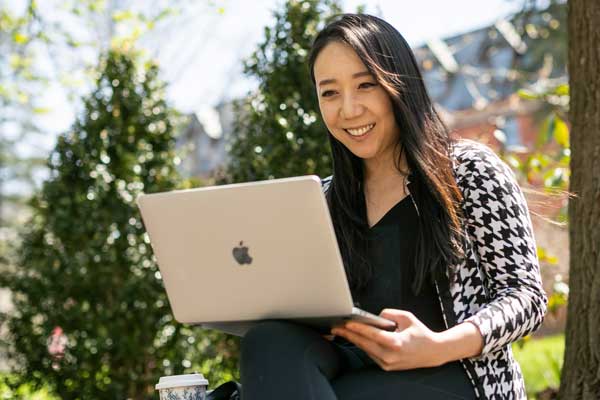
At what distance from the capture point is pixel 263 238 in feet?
5.86

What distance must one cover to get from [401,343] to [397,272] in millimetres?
357

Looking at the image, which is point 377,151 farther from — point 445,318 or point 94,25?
point 94,25

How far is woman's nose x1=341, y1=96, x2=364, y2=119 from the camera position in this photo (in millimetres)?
2219

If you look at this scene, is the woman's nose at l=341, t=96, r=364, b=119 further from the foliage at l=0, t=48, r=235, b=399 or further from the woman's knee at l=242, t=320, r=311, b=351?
the foliage at l=0, t=48, r=235, b=399

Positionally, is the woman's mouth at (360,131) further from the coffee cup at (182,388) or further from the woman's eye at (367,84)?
the coffee cup at (182,388)

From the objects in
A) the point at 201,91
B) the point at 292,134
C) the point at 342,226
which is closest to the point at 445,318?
the point at 342,226

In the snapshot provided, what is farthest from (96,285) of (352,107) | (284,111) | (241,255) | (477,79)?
(477,79)

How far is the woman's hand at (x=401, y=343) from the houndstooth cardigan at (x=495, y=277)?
13 cm

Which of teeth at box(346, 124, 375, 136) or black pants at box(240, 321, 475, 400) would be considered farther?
teeth at box(346, 124, 375, 136)

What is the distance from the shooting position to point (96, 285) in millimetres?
4141

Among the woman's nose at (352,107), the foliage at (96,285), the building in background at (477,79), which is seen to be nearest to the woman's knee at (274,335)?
the woman's nose at (352,107)

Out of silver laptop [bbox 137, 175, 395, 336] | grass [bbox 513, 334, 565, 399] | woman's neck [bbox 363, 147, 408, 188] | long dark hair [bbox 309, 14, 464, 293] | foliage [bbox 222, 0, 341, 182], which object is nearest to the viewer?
silver laptop [bbox 137, 175, 395, 336]

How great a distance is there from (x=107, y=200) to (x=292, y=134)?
1.05 m

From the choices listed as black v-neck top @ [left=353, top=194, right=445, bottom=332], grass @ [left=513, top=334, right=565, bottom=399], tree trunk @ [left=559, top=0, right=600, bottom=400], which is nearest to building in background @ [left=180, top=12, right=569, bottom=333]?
grass @ [left=513, top=334, right=565, bottom=399]
